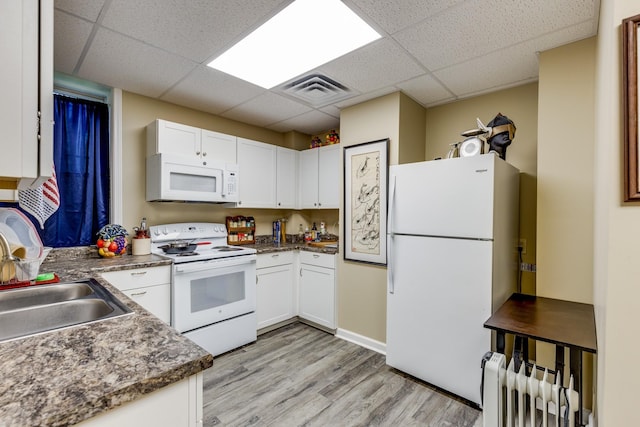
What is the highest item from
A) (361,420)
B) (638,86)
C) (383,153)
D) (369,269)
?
(383,153)

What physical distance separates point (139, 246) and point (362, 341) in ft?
7.30

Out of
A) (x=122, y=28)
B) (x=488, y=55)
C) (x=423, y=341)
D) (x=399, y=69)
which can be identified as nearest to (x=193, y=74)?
(x=122, y=28)

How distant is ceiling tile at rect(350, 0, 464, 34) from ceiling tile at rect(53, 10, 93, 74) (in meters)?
1.60

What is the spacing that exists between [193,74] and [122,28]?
1.99 ft

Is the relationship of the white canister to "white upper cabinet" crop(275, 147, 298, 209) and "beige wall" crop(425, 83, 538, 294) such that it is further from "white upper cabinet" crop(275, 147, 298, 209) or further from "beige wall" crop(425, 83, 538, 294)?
"beige wall" crop(425, 83, 538, 294)

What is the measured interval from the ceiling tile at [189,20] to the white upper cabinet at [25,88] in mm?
1040

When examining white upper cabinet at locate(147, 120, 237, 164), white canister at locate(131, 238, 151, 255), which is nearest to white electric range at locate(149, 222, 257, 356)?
white canister at locate(131, 238, 151, 255)

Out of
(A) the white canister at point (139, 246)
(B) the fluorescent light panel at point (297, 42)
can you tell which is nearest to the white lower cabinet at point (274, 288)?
(A) the white canister at point (139, 246)

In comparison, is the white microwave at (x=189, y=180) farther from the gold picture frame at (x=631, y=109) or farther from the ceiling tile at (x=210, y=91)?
the gold picture frame at (x=631, y=109)

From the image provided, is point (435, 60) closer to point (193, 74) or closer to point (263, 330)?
point (193, 74)

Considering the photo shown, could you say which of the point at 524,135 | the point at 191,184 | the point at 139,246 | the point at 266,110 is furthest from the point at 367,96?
the point at 139,246

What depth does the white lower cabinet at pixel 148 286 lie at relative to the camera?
2148mm

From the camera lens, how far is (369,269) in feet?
9.36

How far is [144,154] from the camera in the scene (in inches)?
111
